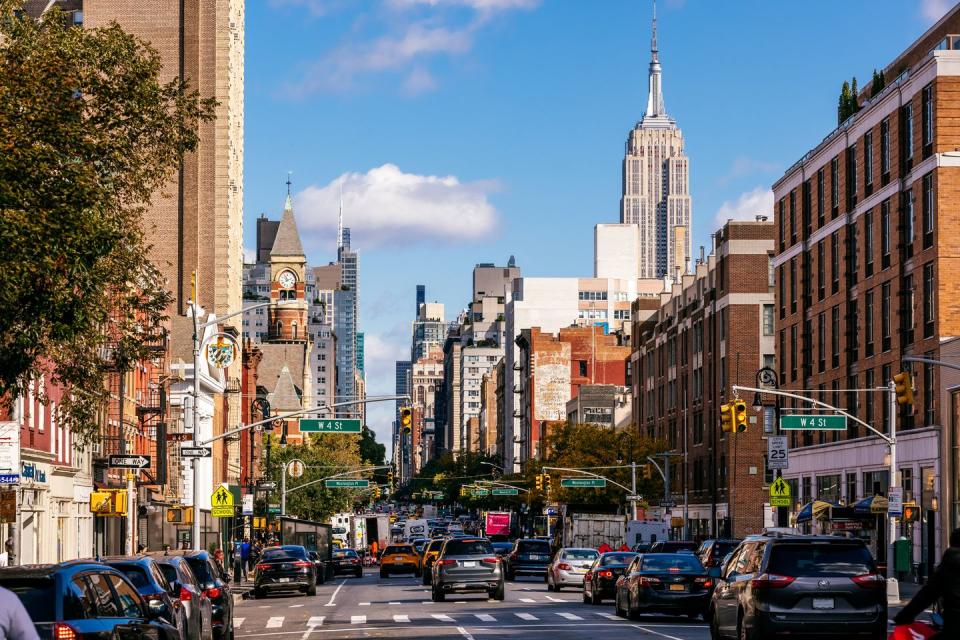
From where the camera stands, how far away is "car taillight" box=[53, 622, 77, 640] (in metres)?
15.9

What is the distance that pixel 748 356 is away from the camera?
98750mm

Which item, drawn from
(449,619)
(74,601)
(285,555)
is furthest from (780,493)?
(74,601)

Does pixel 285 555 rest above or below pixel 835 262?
below

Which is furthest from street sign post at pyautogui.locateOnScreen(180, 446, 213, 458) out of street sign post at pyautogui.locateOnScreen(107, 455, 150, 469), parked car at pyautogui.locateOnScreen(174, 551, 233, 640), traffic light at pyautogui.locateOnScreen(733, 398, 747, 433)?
parked car at pyautogui.locateOnScreen(174, 551, 233, 640)

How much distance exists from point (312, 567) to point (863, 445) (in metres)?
28.7

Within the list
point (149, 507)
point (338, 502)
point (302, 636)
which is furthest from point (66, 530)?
point (338, 502)

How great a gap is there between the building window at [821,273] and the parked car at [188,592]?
186 ft

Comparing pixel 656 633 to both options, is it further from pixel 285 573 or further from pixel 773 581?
pixel 285 573

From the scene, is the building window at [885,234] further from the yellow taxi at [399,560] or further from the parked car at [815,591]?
the parked car at [815,591]

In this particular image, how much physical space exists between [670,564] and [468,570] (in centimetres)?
1058

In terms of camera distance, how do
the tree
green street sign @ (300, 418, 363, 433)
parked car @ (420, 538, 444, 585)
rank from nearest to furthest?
the tree
green street sign @ (300, 418, 363, 433)
parked car @ (420, 538, 444, 585)

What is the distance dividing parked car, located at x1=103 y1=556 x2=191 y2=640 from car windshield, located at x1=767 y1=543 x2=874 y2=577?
8.86 meters

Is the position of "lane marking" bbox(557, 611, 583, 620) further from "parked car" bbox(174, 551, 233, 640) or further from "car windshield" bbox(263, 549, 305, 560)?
"car windshield" bbox(263, 549, 305, 560)

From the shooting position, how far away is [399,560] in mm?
81312
